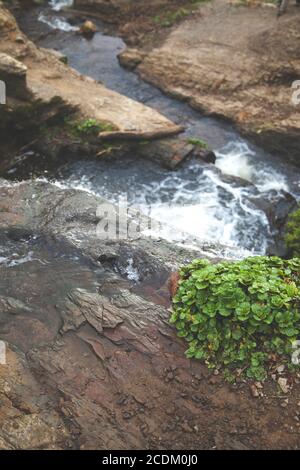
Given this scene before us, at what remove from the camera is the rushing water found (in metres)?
11.3

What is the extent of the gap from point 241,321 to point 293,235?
409 cm

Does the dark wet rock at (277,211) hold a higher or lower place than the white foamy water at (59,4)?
lower

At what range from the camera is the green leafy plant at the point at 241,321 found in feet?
21.4

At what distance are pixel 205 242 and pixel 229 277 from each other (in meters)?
3.34

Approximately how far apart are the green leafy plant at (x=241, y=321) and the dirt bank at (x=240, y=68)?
7.89m

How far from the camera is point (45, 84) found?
45.3 ft

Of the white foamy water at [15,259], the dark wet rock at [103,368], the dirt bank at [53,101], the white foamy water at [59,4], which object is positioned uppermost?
the white foamy water at [59,4]

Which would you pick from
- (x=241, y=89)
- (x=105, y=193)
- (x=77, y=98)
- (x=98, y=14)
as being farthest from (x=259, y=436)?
(x=98, y=14)

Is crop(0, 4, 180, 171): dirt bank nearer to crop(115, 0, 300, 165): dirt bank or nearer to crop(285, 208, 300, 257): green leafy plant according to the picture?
crop(115, 0, 300, 165): dirt bank

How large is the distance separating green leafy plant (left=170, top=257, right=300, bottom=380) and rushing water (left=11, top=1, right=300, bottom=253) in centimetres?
351

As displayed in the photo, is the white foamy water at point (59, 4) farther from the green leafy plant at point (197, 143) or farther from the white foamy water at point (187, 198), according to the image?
the white foamy water at point (187, 198)

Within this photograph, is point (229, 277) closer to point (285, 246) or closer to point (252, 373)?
point (252, 373)

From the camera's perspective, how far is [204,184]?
12.6 m

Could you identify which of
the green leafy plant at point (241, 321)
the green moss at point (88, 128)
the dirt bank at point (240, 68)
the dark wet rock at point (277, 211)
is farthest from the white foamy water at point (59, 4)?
the green leafy plant at point (241, 321)
